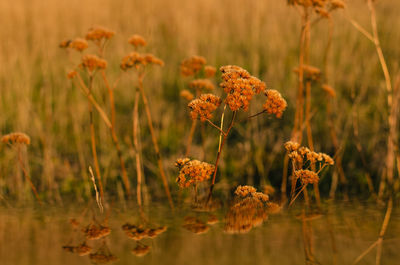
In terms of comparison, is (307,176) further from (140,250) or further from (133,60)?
(133,60)

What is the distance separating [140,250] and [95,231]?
1.31ft

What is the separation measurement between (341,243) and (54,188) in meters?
2.25

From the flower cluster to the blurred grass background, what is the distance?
958 mm

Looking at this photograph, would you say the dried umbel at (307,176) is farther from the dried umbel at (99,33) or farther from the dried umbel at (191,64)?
the dried umbel at (99,33)

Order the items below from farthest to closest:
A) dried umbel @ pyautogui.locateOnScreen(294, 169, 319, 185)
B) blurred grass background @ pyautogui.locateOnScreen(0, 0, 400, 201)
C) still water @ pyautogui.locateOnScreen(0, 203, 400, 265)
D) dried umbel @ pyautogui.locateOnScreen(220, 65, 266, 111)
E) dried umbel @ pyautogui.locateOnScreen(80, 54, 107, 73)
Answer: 1. blurred grass background @ pyautogui.locateOnScreen(0, 0, 400, 201)
2. dried umbel @ pyautogui.locateOnScreen(80, 54, 107, 73)
3. dried umbel @ pyautogui.locateOnScreen(294, 169, 319, 185)
4. dried umbel @ pyautogui.locateOnScreen(220, 65, 266, 111)
5. still water @ pyautogui.locateOnScreen(0, 203, 400, 265)

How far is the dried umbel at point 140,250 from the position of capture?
1.75 m

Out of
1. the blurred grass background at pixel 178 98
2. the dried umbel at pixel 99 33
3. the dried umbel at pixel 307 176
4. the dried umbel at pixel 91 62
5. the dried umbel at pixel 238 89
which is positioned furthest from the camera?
the blurred grass background at pixel 178 98

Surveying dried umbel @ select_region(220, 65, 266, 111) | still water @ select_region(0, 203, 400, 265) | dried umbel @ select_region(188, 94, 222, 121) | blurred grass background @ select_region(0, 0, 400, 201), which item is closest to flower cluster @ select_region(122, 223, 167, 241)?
still water @ select_region(0, 203, 400, 265)

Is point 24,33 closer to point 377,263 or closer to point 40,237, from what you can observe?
point 40,237

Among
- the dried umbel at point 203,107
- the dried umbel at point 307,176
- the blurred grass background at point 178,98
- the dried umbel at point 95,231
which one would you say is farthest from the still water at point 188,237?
the blurred grass background at point 178,98

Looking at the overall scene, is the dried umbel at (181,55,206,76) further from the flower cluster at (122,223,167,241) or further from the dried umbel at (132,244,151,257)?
the dried umbel at (132,244,151,257)

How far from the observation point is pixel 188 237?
197 centimetres

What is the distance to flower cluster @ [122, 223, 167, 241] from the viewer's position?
202 cm

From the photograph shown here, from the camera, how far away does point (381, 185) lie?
3092 millimetres
